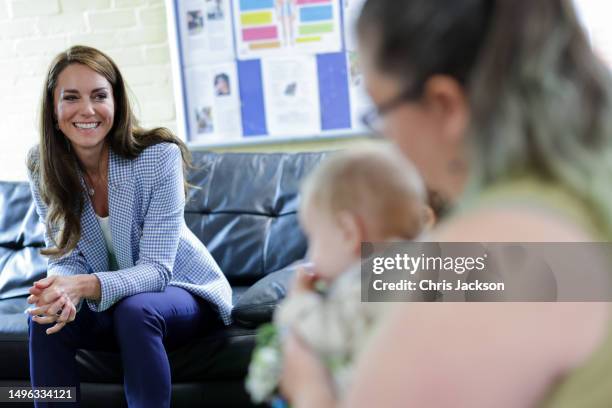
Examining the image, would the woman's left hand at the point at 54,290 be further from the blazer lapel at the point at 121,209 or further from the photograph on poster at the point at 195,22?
the photograph on poster at the point at 195,22

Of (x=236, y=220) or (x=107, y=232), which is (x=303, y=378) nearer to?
(x=107, y=232)

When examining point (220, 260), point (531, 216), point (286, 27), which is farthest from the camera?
point (286, 27)

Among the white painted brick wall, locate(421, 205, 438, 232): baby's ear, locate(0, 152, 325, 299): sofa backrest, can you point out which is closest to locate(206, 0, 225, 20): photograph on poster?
the white painted brick wall

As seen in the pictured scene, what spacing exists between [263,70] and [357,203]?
2616 millimetres

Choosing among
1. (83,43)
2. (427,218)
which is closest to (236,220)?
(83,43)

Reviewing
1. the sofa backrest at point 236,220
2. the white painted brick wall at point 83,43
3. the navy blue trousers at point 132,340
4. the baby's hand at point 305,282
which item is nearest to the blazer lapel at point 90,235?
the navy blue trousers at point 132,340

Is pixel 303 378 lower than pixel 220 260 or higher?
higher

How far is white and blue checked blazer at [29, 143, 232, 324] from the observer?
7.20ft

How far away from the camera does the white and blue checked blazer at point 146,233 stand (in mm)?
2195

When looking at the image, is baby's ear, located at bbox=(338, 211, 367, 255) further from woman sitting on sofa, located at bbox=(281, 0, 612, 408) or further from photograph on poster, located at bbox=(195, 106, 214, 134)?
photograph on poster, located at bbox=(195, 106, 214, 134)

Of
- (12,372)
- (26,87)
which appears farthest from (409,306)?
(26,87)

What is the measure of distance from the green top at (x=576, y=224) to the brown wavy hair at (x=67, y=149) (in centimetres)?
180

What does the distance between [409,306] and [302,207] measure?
8.1 inches

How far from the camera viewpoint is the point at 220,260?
2.80 meters
